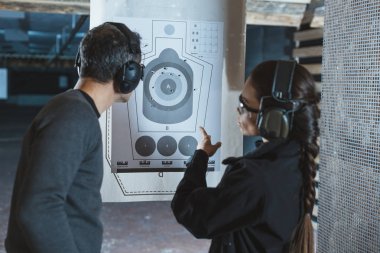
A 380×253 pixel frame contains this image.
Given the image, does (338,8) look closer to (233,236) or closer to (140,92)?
(140,92)

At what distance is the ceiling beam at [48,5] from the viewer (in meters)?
3.58

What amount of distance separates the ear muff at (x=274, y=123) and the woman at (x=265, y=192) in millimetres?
21

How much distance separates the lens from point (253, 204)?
1.17m

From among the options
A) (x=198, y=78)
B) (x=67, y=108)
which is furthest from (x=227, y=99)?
(x=67, y=108)

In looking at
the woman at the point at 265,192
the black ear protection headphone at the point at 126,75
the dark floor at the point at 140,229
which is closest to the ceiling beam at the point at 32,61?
the dark floor at the point at 140,229

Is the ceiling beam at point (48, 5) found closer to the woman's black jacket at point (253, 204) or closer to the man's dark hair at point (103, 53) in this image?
the man's dark hair at point (103, 53)

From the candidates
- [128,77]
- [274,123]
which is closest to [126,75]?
[128,77]

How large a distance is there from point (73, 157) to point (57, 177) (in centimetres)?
6

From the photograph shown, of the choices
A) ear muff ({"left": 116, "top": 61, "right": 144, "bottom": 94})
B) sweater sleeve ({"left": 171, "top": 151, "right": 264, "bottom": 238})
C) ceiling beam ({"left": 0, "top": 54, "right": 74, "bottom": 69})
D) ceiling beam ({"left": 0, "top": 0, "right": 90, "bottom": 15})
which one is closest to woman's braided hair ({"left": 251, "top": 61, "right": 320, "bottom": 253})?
sweater sleeve ({"left": 171, "top": 151, "right": 264, "bottom": 238})

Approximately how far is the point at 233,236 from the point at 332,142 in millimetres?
754

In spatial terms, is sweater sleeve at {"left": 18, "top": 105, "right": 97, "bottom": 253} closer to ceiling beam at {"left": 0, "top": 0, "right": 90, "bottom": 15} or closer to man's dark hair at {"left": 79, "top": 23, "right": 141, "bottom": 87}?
man's dark hair at {"left": 79, "top": 23, "right": 141, "bottom": 87}

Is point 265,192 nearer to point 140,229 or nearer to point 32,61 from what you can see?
point 140,229

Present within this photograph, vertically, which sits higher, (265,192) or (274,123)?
(274,123)

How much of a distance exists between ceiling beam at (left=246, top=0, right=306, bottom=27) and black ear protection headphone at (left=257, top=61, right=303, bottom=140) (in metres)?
2.67
